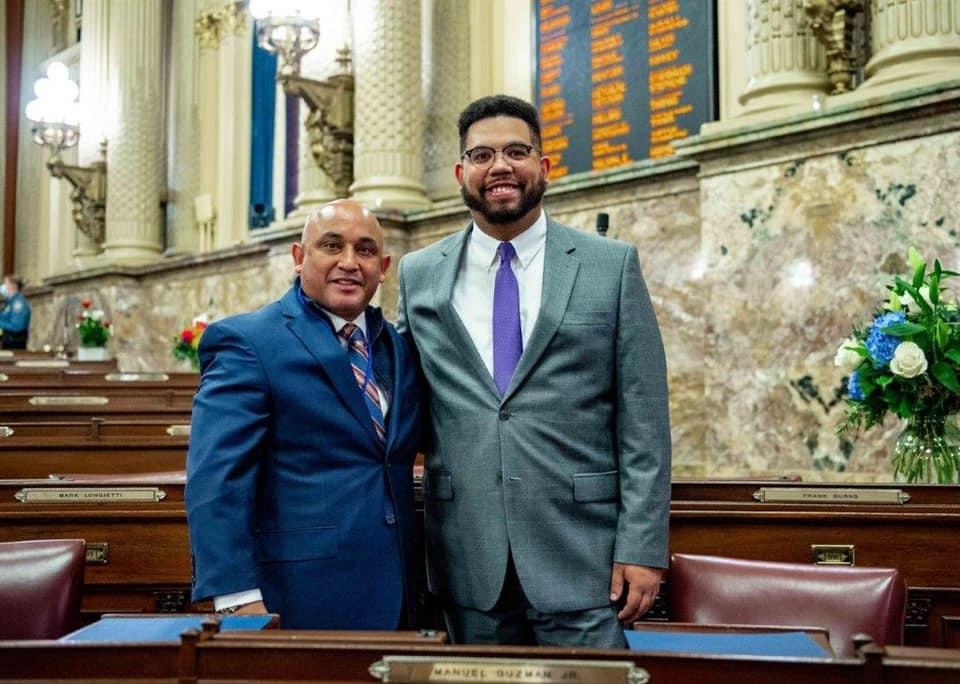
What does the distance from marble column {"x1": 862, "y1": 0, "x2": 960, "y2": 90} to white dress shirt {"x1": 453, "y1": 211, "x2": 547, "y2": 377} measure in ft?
9.04

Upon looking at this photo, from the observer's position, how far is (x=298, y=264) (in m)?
2.27

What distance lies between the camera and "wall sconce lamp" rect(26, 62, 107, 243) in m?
12.0

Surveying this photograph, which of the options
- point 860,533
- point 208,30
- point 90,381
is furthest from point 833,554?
point 208,30

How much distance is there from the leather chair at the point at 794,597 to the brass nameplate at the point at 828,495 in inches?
25.4

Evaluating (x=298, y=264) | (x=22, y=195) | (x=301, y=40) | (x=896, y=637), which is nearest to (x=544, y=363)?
(x=298, y=264)

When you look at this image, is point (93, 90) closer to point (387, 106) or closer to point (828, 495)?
point (387, 106)

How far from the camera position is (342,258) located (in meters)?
2.15

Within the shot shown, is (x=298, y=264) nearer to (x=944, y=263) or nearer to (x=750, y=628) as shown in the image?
(x=750, y=628)

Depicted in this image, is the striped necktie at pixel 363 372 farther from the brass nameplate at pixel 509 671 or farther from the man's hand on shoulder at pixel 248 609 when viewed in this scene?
the brass nameplate at pixel 509 671

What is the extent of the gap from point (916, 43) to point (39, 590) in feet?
13.4

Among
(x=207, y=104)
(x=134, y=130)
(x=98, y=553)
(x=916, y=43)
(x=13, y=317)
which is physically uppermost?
(x=207, y=104)

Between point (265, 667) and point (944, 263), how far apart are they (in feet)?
11.6

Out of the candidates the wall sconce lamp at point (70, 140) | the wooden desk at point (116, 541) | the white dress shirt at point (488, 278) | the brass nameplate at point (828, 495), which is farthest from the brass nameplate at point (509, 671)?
the wall sconce lamp at point (70, 140)

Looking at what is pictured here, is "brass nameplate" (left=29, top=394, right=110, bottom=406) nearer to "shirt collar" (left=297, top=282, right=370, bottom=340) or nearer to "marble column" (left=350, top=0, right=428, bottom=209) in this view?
"marble column" (left=350, top=0, right=428, bottom=209)
